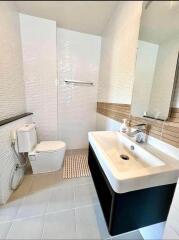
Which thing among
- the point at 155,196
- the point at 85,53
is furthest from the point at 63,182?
the point at 85,53

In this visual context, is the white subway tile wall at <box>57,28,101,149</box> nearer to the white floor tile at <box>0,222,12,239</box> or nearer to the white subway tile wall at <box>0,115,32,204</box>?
the white subway tile wall at <box>0,115,32,204</box>

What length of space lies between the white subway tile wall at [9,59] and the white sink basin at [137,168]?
30.6 inches

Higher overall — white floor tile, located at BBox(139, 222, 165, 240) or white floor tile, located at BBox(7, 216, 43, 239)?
white floor tile, located at BBox(139, 222, 165, 240)

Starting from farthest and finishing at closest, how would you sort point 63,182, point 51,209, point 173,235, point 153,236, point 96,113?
point 96,113, point 63,182, point 51,209, point 153,236, point 173,235

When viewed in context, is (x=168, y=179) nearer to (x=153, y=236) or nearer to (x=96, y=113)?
(x=153, y=236)

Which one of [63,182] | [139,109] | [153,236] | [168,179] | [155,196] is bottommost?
[63,182]

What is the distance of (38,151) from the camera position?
5.49 feet

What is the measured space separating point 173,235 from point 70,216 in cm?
90

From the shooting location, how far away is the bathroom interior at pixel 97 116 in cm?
60

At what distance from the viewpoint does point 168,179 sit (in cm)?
67

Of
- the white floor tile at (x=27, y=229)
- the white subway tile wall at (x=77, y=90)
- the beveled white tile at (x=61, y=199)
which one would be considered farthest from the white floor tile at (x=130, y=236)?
the white subway tile wall at (x=77, y=90)

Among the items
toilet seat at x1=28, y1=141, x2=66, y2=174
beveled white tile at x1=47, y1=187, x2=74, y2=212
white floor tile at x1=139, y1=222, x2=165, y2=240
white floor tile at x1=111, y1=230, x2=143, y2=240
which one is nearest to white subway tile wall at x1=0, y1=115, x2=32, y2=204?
toilet seat at x1=28, y1=141, x2=66, y2=174

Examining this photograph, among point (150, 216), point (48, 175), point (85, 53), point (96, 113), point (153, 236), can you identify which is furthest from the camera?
point (96, 113)

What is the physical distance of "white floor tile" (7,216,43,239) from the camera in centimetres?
99
